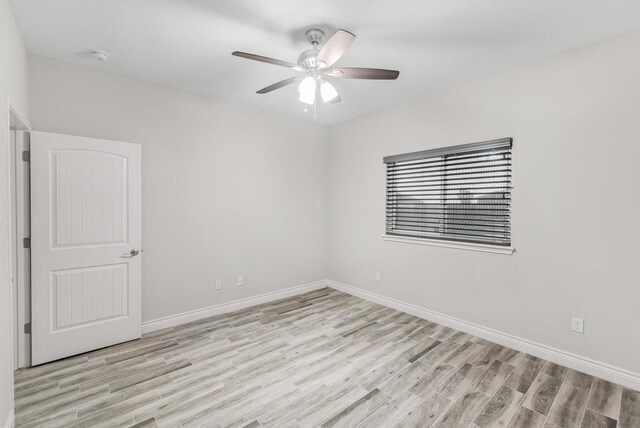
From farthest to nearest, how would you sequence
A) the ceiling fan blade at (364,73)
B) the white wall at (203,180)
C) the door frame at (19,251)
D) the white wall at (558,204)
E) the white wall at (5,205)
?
1. the white wall at (203,180)
2. the door frame at (19,251)
3. the white wall at (558,204)
4. the ceiling fan blade at (364,73)
5. the white wall at (5,205)

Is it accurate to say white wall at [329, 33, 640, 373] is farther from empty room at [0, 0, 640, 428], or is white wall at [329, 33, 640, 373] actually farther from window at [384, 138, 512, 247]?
window at [384, 138, 512, 247]

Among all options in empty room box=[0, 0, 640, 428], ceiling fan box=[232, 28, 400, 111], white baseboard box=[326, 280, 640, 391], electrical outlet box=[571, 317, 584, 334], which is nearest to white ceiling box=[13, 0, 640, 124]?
empty room box=[0, 0, 640, 428]

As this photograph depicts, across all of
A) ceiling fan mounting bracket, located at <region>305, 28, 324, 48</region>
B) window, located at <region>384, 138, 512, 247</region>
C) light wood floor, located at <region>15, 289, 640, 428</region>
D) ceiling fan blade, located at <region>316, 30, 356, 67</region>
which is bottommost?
light wood floor, located at <region>15, 289, 640, 428</region>

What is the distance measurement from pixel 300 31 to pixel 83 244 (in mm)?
2675

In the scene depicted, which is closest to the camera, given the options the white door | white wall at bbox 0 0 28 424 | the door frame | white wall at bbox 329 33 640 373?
white wall at bbox 0 0 28 424

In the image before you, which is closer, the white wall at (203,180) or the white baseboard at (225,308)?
the white wall at (203,180)

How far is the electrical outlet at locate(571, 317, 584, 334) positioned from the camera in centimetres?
253

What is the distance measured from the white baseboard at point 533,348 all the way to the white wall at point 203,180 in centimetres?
171

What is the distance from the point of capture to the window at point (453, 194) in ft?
9.87

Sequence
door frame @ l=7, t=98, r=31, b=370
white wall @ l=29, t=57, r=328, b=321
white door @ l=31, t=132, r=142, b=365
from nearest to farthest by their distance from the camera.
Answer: door frame @ l=7, t=98, r=31, b=370, white door @ l=31, t=132, r=142, b=365, white wall @ l=29, t=57, r=328, b=321

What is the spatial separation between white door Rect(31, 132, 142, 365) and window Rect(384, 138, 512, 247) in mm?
3041

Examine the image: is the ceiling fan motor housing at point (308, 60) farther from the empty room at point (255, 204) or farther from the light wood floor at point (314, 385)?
→ the light wood floor at point (314, 385)

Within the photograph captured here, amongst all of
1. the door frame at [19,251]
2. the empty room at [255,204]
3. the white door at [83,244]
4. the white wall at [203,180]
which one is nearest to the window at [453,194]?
the empty room at [255,204]

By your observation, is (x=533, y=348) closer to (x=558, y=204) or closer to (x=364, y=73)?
(x=558, y=204)
